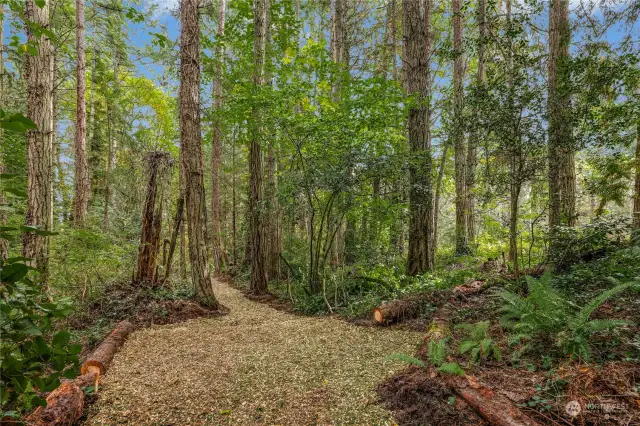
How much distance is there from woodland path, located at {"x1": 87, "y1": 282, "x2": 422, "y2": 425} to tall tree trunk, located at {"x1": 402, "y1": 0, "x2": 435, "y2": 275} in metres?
2.95

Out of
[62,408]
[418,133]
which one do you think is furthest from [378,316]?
[418,133]

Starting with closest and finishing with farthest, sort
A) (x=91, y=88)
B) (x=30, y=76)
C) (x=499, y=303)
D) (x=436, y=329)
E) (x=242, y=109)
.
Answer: (x=436, y=329)
(x=499, y=303)
(x=30, y=76)
(x=242, y=109)
(x=91, y=88)

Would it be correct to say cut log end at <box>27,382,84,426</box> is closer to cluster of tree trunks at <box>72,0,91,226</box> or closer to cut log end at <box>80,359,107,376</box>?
cut log end at <box>80,359,107,376</box>

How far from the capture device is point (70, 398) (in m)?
2.70

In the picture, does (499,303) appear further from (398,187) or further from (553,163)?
(398,187)

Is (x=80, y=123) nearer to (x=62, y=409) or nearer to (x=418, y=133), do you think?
(x=418, y=133)

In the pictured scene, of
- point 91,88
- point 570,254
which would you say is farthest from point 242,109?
point 91,88

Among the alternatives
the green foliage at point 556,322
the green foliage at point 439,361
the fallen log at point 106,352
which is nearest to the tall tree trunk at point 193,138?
the fallen log at point 106,352

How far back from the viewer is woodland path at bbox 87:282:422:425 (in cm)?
275

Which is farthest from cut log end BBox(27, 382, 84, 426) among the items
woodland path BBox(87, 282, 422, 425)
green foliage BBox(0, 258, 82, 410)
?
green foliage BBox(0, 258, 82, 410)

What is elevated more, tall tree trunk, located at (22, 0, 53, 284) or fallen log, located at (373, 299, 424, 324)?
tall tree trunk, located at (22, 0, 53, 284)

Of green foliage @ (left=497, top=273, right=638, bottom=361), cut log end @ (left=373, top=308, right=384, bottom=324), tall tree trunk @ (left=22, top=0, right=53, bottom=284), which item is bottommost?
cut log end @ (left=373, top=308, right=384, bottom=324)

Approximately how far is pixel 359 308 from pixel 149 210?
4954 millimetres

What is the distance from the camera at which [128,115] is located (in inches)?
571
